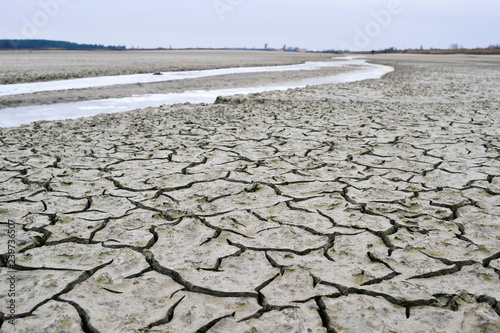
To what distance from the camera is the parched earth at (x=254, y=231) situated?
141 centimetres

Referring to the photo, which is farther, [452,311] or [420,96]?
[420,96]

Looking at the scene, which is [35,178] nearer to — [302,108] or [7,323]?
[7,323]

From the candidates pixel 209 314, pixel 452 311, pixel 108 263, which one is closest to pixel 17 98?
pixel 108 263

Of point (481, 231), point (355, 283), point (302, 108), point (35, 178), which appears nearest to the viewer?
point (355, 283)

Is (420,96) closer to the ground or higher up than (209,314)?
higher up

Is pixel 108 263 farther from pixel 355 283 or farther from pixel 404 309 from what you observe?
pixel 404 309

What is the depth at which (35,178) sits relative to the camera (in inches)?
111

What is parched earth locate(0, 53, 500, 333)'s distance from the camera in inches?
55.4

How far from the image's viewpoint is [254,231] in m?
2.05

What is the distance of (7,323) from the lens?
1.33m

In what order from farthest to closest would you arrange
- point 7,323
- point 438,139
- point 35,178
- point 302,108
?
point 302,108, point 438,139, point 35,178, point 7,323

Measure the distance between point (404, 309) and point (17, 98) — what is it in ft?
27.4

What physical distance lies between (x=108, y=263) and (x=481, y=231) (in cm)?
188

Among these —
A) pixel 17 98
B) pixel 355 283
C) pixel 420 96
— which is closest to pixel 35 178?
pixel 355 283
